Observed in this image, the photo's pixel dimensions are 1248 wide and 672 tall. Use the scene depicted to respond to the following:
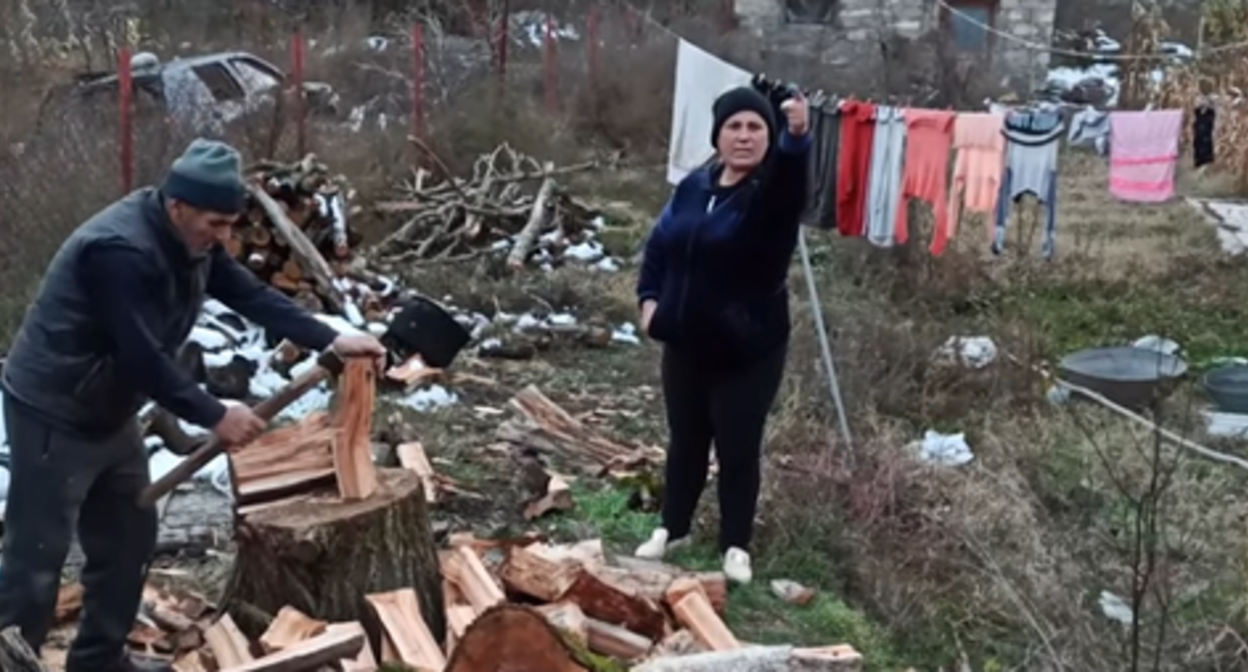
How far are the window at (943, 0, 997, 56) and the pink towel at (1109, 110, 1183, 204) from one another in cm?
1427

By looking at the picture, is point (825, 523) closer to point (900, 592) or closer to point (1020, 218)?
point (900, 592)

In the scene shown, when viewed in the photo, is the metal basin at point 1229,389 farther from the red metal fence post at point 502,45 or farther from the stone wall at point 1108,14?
the stone wall at point 1108,14

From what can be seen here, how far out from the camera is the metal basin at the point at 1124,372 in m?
8.57

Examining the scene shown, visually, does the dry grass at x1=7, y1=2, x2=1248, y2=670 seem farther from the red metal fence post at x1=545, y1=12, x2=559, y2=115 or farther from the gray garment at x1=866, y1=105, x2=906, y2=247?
the red metal fence post at x1=545, y1=12, x2=559, y2=115

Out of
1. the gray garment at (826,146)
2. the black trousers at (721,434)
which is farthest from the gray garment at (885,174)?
the black trousers at (721,434)

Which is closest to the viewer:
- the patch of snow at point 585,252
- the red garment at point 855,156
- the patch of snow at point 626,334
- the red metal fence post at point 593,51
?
the red garment at point 855,156

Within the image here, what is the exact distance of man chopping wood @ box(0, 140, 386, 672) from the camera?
12.5 ft

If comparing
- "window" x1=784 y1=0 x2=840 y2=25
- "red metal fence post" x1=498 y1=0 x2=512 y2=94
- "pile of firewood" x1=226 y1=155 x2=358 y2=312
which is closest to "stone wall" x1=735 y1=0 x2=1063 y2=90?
"window" x1=784 y1=0 x2=840 y2=25

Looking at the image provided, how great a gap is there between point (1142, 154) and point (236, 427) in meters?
6.80

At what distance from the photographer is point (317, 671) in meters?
4.23

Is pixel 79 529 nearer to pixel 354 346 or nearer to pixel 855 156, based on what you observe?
pixel 354 346

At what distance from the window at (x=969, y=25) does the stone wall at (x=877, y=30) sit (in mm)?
156

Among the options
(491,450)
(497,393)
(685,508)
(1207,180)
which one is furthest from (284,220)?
(1207,180)

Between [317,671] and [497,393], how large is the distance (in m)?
4.43
